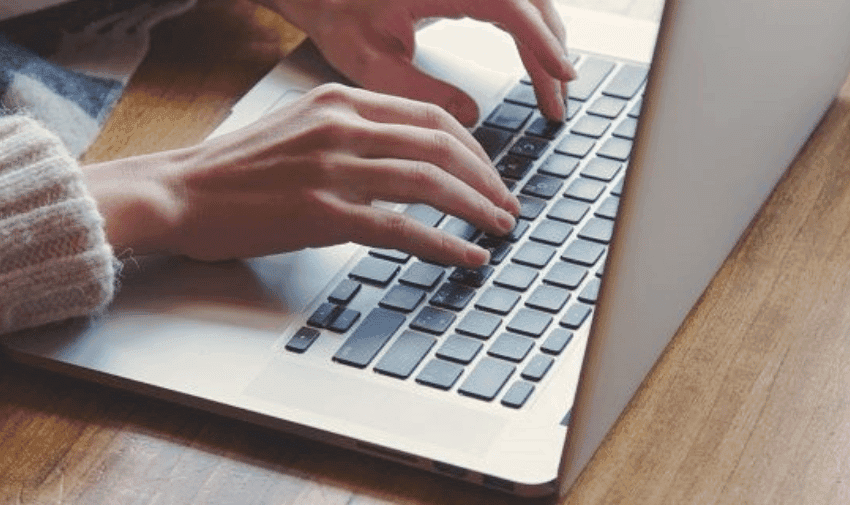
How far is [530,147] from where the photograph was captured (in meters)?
0.95

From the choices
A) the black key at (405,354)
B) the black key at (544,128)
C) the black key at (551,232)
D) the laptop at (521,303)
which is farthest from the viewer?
the black key at (544,128)

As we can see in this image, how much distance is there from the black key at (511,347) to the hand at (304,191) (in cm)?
7

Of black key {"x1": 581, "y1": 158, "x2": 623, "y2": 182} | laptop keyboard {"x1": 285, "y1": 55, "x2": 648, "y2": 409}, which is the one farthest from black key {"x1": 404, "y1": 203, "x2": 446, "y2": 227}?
black key {"x1": 581, "y1": 158, "x2": 623, "y2": 182}

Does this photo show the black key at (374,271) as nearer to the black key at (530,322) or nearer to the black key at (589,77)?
the black key at (530,322)

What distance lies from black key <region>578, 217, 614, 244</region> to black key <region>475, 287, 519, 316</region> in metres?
0.08

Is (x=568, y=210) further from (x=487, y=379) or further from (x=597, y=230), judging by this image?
(x=487, y=379)

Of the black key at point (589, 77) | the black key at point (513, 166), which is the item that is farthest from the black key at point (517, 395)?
the black key at point (589, 77)

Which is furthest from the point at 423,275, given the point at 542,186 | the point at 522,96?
the point at 522,96

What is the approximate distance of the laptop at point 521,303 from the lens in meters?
0.64

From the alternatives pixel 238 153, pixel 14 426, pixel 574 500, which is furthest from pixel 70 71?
pixel 574 500

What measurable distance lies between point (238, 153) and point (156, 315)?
118 mm

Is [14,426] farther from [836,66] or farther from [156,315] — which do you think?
[836,66]

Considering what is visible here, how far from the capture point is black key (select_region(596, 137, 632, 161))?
94cm

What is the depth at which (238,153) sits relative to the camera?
87 centimetres
